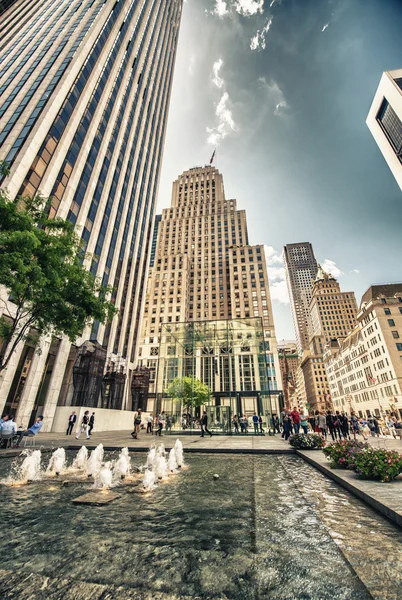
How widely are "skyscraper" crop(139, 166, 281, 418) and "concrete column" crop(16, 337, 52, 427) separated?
137ft

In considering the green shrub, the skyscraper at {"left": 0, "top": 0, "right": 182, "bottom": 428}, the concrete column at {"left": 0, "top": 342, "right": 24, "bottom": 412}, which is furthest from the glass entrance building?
the green shrub

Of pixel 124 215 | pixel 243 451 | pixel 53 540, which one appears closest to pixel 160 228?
pixel 124 215

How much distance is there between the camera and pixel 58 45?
34.3 meters

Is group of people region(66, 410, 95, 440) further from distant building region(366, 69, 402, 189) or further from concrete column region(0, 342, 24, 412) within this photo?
distant building region(366, 69, 402, 189)

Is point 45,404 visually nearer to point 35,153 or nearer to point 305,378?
point 35,153

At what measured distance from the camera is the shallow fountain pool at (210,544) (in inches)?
102

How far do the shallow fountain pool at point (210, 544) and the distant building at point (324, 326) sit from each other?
136m

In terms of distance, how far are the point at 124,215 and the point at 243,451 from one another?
129 ft

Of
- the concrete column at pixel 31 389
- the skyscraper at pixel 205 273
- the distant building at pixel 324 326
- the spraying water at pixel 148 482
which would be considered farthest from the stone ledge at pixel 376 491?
the distant building at pixel 324 326

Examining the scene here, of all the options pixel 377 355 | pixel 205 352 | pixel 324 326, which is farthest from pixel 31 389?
pixel 324 326

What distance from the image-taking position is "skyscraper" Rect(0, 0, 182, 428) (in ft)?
80.1

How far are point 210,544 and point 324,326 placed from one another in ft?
476

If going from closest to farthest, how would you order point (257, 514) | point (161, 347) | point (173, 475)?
point (257, 514), point (173, 475), point (161, 347)

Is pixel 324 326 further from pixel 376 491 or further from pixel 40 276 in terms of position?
pixel 376 491
